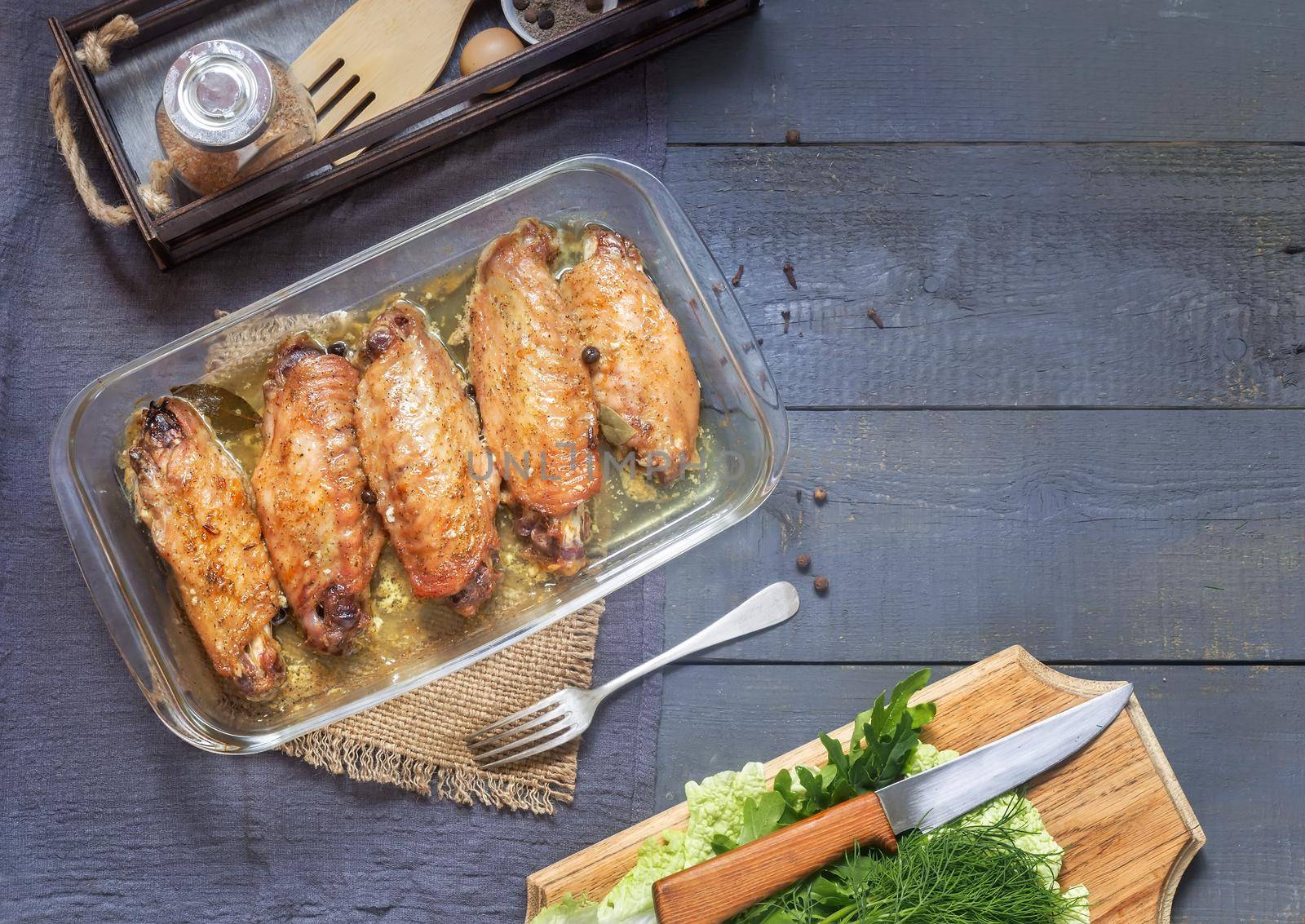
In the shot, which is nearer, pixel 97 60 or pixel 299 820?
pixel 97 60

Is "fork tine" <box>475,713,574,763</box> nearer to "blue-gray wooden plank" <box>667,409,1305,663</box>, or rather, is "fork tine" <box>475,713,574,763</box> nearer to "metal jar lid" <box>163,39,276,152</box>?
"blue-gray wooden plank" <box>667,409,1305,663</box>

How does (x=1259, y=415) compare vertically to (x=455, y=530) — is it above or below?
below

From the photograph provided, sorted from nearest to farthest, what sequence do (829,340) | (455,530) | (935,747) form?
(455,530)
(935,747)
(829,340)

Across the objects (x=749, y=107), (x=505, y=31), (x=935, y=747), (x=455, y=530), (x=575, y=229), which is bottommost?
(x=935, y=747)

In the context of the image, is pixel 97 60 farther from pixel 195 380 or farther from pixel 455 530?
pixel 455 530

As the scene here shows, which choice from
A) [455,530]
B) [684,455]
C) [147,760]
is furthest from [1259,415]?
[147,760]

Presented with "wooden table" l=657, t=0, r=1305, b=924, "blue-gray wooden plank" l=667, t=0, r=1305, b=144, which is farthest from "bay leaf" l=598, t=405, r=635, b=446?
"blue-gray wooden plank" l=667, t=0, r=1305, b=144

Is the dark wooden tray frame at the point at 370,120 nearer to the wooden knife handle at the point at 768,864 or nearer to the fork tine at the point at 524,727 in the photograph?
the fork tine at the point at 524,727

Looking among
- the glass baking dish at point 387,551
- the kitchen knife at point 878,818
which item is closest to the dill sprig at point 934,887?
the kitchen knife at point 878,818
